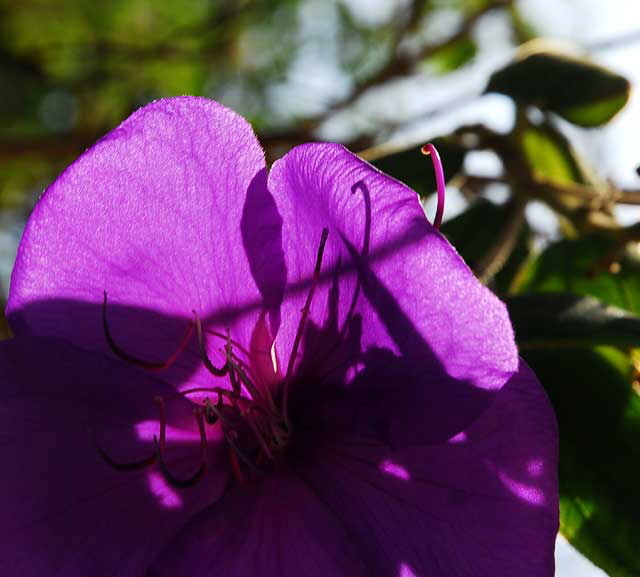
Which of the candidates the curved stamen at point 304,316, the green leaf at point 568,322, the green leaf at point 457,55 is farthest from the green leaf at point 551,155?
the green leaf at point 457,55

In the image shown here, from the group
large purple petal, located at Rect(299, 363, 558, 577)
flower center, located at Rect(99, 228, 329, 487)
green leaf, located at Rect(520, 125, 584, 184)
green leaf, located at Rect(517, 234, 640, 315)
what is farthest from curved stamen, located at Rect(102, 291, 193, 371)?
green leaf, located at Rect(520, 125, 584, 184)

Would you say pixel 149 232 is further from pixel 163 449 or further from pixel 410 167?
pixel 410 167

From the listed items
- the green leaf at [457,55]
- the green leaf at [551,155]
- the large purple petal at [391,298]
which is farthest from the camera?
the green leaf at [457,55]

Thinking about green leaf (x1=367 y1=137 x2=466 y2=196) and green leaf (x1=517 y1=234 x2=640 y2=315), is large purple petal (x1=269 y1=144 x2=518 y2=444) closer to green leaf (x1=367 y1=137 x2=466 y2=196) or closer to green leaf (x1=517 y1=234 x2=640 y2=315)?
green leaf (x1=367 y1=137 x2=466 y2=196)

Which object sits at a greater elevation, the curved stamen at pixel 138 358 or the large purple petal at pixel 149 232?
the large purple petal at pixel 149 232

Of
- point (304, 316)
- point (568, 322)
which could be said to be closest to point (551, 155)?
point (568, 322)

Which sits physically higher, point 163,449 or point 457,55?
point 163,449

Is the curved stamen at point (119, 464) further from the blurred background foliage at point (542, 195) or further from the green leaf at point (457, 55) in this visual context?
the green leaf at point (457, 55)
